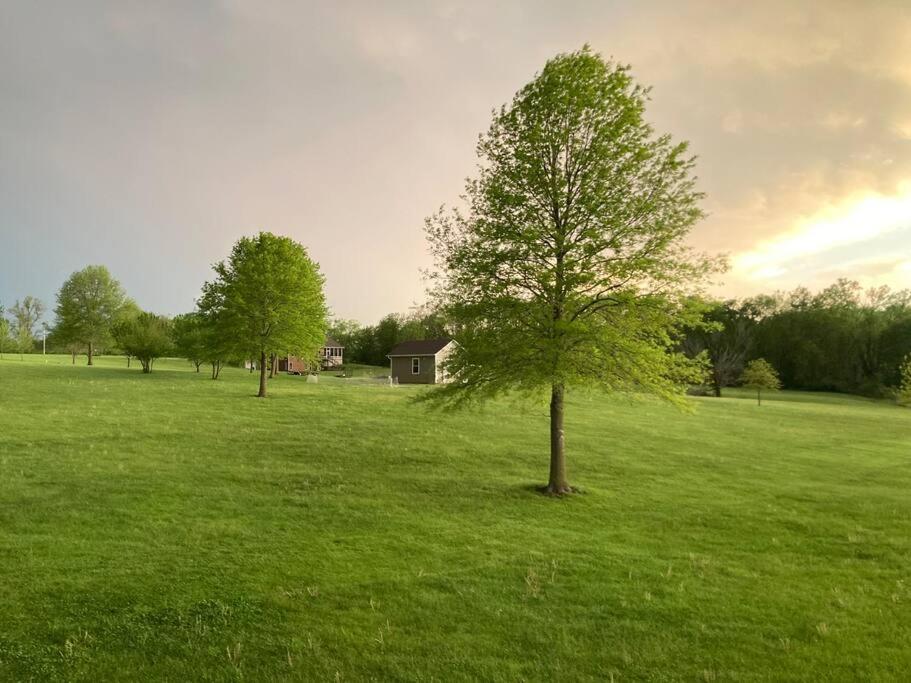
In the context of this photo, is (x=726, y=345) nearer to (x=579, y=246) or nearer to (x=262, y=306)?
(x=262, y=306)

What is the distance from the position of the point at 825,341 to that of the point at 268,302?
89075 mm

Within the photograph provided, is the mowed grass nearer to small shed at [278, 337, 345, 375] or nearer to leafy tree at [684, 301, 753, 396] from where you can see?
leafy tree at [684, 301, 753, 396]

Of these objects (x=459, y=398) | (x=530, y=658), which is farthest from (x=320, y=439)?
(x=530, y=658)

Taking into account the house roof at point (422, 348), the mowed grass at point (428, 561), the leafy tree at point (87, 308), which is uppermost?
the leafy tree at point (87, 308)

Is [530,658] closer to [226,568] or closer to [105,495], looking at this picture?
[226,568]

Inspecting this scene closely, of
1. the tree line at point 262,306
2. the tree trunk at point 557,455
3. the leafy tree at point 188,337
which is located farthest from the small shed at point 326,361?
the tree trunk at point 557,455

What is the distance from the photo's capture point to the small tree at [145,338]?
5141cm

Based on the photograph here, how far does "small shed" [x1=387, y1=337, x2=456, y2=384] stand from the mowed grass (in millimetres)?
40984

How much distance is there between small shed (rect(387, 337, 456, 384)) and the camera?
63.4 metres

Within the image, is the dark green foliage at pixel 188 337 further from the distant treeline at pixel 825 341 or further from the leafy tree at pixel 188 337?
the distant treeline at pixel 825 341

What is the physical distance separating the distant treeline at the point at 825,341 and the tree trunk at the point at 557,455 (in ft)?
207

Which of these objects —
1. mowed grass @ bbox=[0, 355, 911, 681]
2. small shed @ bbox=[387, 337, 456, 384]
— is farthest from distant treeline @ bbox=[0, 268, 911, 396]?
mowed grass @ bbox=[0, 355, 911, 681]

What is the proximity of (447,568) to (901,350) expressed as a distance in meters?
95.6

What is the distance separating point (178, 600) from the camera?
7.50m
